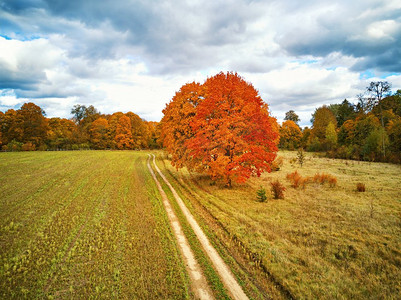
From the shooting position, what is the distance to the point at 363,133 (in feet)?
136

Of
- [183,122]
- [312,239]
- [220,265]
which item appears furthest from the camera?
[183,122]

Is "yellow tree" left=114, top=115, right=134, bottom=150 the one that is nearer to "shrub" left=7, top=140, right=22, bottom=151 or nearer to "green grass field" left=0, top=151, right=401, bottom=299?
"shrub" left=7, top=140, right=22, bottom=151

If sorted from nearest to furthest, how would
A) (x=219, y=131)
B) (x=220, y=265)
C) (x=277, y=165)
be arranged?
1. (x=220, y=265)
2. (x=219, y=131)
3. (x=277, y=165)

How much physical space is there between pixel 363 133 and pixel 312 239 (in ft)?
154

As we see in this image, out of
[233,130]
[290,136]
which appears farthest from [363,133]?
[233,130]

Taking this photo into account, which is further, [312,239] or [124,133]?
[124,133]

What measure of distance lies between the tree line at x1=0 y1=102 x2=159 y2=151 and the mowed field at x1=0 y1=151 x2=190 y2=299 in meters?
48.1

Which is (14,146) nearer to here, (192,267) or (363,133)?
(192,267)

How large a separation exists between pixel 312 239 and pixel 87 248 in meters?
9.81

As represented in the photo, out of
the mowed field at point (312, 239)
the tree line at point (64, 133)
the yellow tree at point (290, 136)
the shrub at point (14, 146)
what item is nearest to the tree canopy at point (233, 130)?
the mowed field at point (312, 239)

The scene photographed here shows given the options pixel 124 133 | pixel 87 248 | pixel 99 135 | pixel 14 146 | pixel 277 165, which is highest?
pixel 124 133

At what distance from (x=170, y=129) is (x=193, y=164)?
16.5ft

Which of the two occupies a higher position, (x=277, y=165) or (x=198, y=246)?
(x=277, y=165)

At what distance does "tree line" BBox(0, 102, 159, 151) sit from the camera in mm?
51156
